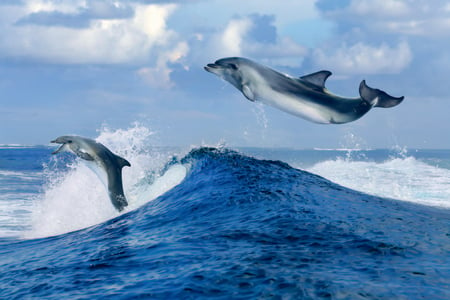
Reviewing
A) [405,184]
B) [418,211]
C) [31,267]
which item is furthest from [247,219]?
[405,184]

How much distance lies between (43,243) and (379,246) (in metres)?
8.41

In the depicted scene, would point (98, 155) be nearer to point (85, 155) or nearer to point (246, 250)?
point (85, 155)

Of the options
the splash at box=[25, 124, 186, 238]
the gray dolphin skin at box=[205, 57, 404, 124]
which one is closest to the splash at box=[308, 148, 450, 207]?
the splash at box=[25, 124, 186, 238]

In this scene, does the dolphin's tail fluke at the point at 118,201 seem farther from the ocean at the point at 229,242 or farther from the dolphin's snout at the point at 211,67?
the dolphin's snout at the point at 211,67

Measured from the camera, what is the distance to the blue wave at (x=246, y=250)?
6508 mm

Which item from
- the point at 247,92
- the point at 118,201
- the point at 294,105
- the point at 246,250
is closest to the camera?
the point at 246,250

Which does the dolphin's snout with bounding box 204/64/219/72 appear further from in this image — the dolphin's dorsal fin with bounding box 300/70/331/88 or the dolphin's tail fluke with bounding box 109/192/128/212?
the dolphin's tail fluke with bounding box 109/192/128/212

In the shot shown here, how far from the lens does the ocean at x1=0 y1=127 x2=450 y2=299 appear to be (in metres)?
6.59

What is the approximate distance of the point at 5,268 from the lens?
973 centimetres

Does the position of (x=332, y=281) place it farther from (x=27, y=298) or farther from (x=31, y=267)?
(x=31, y=267)

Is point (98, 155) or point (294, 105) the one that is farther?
point (98, 155)

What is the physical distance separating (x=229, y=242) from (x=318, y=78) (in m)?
3.93

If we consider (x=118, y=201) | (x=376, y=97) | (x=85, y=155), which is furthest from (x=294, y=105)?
(x=85, y=155)

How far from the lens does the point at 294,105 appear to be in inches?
382
